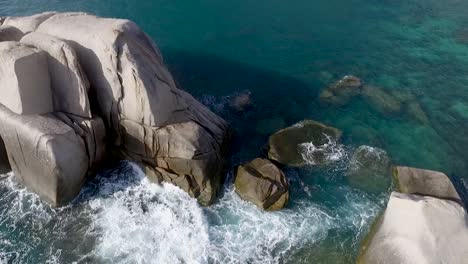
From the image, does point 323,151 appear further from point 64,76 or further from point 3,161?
point 3,161

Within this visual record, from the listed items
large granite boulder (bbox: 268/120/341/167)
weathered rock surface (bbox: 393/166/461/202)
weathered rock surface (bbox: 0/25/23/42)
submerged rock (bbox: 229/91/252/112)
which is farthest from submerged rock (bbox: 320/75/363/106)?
weathered rock surface (bbox: 0/25/23/42)

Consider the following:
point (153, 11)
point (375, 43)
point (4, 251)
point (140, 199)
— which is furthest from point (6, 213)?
point (375, 43)

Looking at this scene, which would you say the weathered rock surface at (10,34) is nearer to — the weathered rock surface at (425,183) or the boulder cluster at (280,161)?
the boulder cluster at (280,161)

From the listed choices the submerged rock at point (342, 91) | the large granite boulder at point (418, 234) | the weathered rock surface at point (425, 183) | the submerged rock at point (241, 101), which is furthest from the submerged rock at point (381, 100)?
the large granite boulder at point (418, 234)

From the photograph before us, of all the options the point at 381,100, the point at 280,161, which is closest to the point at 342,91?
the point at 381,100

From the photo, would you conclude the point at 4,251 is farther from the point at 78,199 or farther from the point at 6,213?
the point at 78,199

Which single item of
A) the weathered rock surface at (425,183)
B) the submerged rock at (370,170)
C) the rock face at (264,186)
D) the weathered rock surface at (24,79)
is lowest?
the rock face at (264,186)
